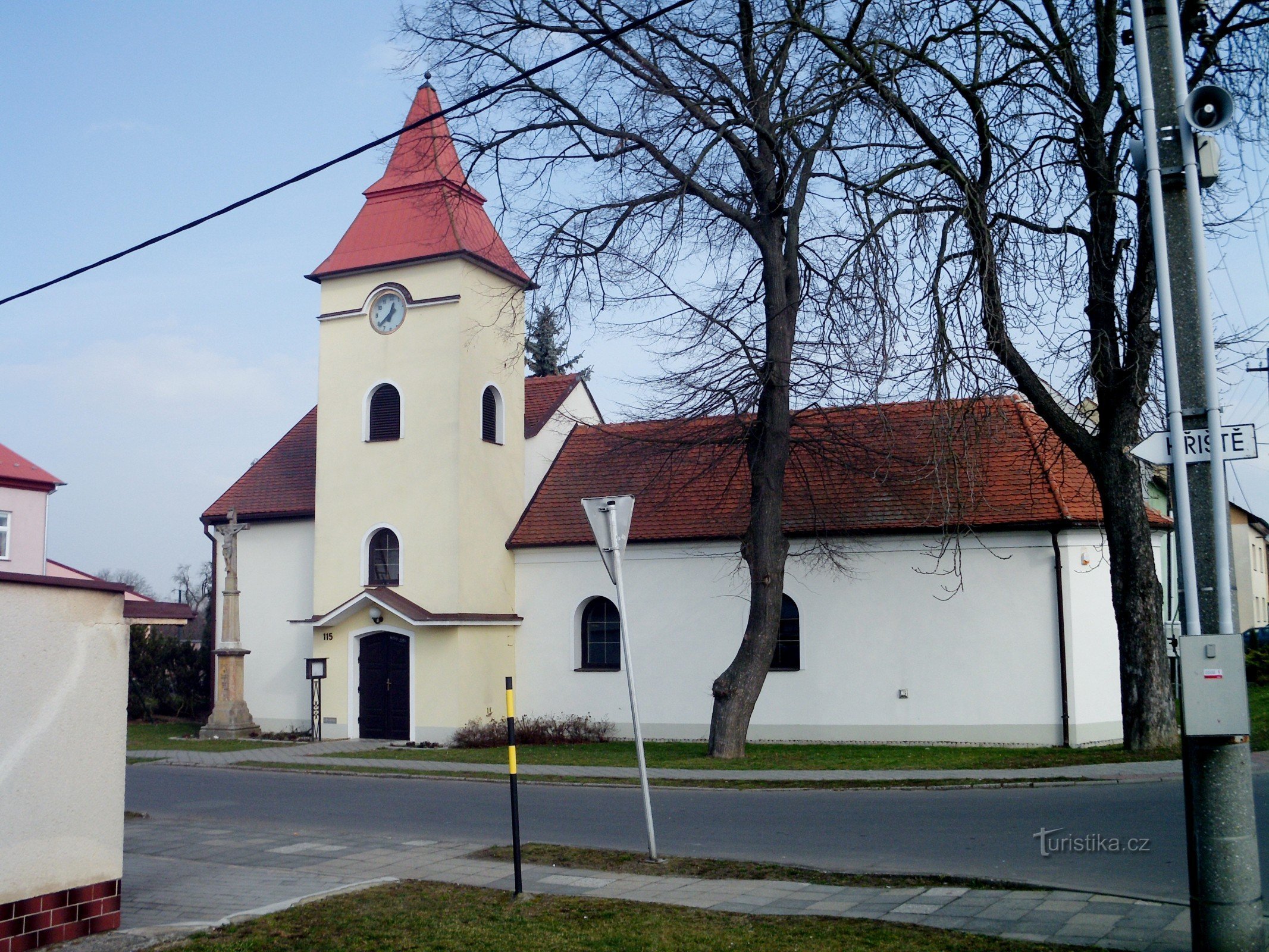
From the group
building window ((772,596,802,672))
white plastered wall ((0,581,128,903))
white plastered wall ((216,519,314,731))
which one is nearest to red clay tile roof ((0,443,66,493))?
white plastered wall ((216,519,314,731))

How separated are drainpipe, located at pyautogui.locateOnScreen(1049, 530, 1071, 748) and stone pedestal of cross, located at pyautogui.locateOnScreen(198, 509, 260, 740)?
18.1 m

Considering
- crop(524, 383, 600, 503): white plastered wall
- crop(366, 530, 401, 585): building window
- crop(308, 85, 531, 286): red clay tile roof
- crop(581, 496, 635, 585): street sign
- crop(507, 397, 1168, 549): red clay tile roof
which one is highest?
crop(308, 85, 531, 286): red clay tile roof

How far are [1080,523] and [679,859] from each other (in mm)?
14574

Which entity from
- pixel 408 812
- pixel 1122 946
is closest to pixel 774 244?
pixel 408 812

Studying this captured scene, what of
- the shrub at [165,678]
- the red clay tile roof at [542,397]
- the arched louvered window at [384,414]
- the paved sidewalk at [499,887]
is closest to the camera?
the paved sidewalk at [499,887]

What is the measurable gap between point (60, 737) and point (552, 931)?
3.39 m

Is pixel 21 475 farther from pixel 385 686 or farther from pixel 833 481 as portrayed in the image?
pixel 833 481

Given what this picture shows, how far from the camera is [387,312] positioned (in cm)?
2642

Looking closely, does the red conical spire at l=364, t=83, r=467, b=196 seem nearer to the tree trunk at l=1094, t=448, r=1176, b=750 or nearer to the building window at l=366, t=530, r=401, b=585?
the building window at l=366, t=530, r=401, b=585

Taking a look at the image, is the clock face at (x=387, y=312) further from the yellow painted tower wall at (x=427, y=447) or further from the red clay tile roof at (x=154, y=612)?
the red clay tile roof at (x=154, y=612)

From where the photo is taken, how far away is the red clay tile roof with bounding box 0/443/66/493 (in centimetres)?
3756

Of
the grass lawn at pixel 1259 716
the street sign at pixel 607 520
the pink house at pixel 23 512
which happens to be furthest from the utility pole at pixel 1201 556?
the pink house at pixel 23 512

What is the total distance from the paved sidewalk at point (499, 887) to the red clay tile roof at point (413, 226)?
16311 millimetres

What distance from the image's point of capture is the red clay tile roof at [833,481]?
21203 mm
